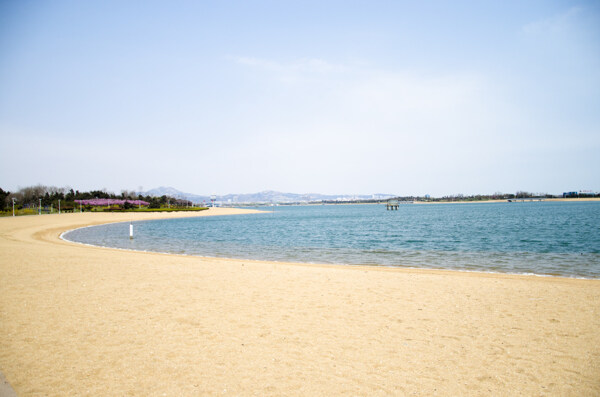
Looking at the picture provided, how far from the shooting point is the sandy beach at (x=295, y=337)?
488 cm

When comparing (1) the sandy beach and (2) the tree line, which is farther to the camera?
(2) the tree line

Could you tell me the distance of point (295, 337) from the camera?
262 inches

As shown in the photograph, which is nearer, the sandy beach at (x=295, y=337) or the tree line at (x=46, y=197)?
the sandy beach at (x=295, y=337)

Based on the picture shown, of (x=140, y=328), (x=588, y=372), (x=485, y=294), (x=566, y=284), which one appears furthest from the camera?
(x=566, y=284)

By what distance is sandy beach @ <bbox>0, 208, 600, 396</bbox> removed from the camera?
4879mm

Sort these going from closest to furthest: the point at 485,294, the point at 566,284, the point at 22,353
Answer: the point at 22,353, the point at 485,294, the point at 566,284

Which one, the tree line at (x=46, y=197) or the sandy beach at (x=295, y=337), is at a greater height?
the tree line at (x=46, y=197)

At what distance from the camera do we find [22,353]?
5.68m

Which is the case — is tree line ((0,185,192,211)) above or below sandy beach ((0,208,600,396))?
above

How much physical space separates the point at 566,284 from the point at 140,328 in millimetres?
13150

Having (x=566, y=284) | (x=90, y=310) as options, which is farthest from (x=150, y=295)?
(x=566, y=284)

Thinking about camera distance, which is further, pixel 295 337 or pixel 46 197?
pixel 46 197

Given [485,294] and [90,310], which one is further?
[485,294]

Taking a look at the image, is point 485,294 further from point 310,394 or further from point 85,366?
point 85,366
